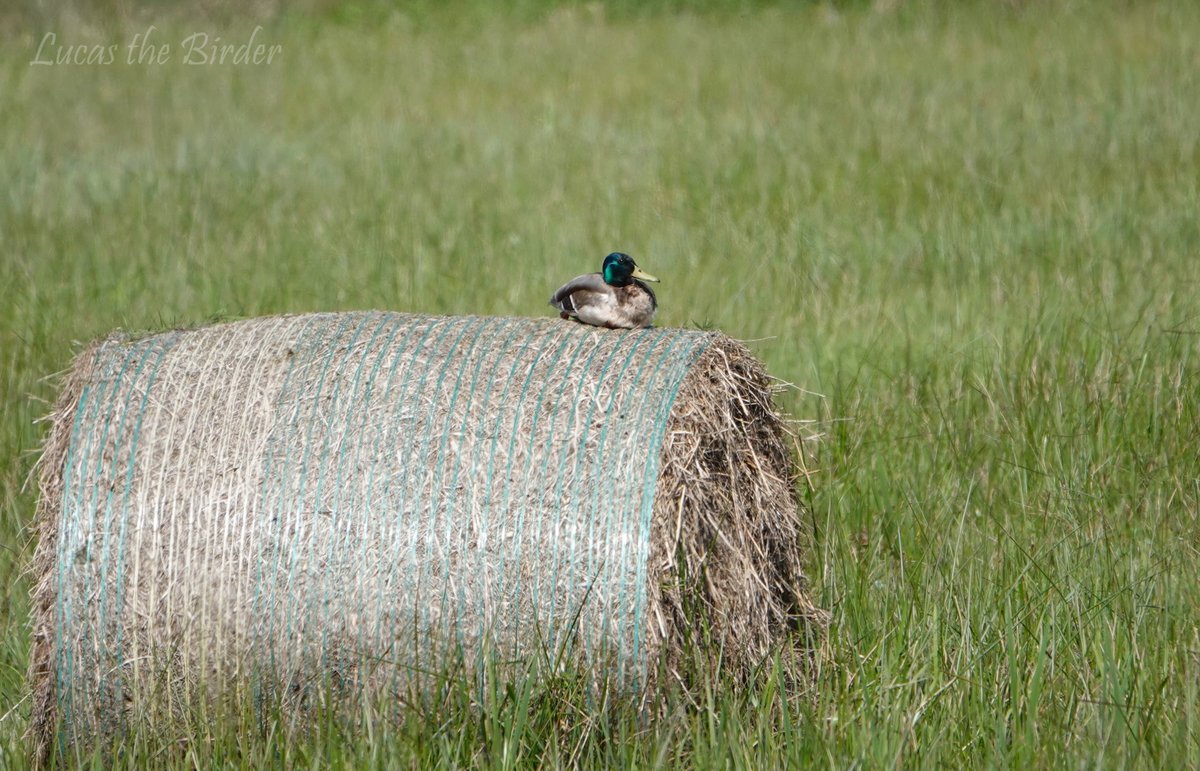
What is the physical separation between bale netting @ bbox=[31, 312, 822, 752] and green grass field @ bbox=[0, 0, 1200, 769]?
0.70 ft

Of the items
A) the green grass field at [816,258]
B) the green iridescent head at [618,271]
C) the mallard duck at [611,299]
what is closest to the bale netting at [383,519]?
the green grass field at [816,258]

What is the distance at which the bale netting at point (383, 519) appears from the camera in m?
4.01

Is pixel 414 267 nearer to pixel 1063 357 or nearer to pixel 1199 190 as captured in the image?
pixel 1063 357

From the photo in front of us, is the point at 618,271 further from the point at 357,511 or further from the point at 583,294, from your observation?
the point at 357,511

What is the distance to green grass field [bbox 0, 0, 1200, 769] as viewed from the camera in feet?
13.4

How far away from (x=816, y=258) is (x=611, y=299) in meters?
4.70

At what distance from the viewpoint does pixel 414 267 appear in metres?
9.44

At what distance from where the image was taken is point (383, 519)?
13.5ft

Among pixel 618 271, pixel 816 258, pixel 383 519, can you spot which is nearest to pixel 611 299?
pixel 618 271

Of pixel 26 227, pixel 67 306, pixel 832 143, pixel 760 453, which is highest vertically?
pixel 832 143

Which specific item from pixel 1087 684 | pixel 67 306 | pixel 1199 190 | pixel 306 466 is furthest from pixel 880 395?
pixel 67 306

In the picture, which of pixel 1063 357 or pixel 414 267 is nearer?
pixel 1063 357

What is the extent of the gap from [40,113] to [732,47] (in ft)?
25.2

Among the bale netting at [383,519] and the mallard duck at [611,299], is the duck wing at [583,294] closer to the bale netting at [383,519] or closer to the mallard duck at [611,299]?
the mallard duck at [611,299]
